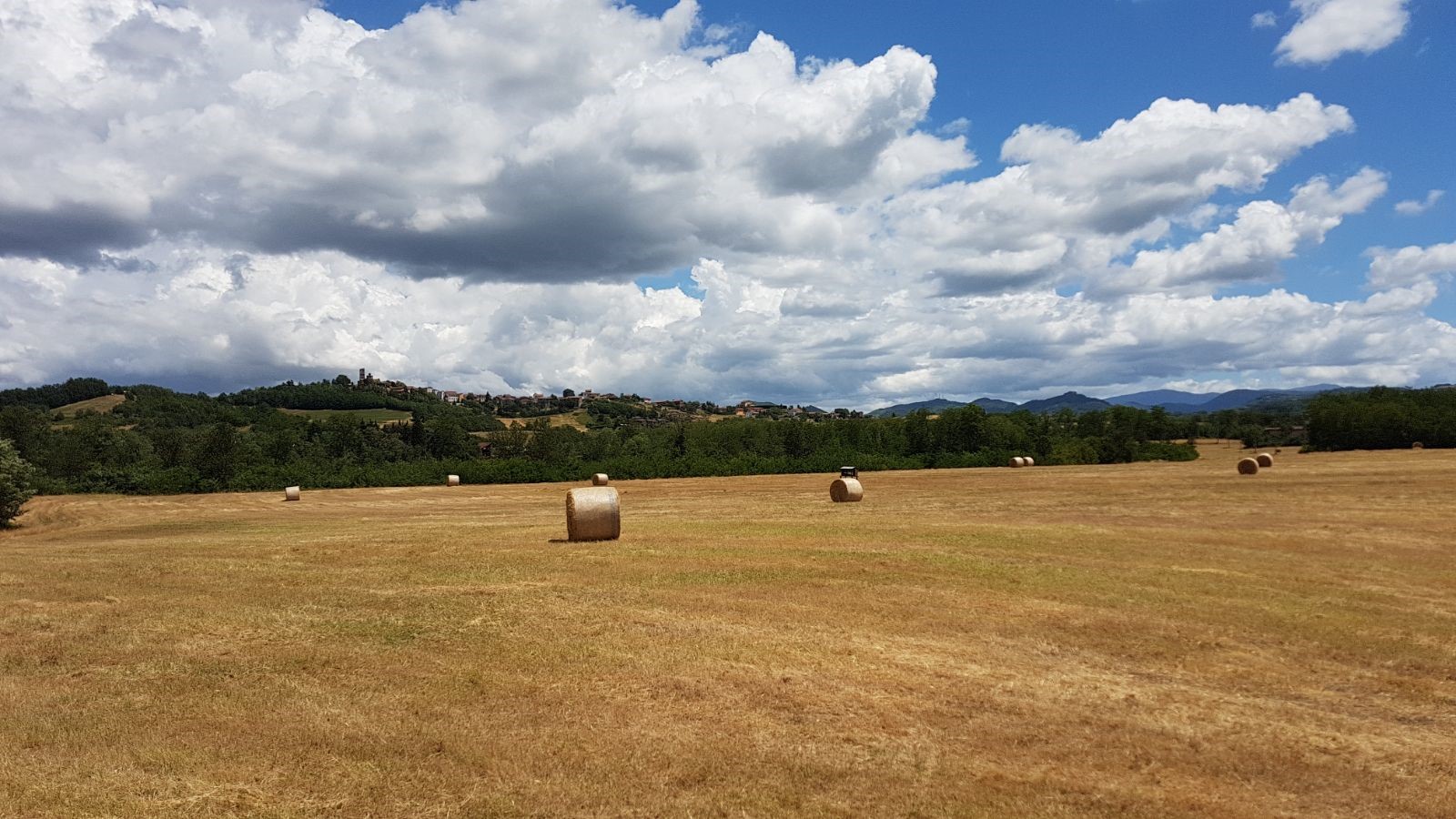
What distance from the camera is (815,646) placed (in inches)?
455

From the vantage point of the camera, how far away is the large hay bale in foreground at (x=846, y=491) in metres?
36.9

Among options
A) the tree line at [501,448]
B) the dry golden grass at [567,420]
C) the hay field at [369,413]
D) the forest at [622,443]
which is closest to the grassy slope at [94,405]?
the tree line at [501,448]

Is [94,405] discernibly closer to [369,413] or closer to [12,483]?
[369,413]

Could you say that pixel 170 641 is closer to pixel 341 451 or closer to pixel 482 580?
pixel 482 580

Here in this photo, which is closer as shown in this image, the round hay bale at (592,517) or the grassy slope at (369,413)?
the round hay bale at (592,517)

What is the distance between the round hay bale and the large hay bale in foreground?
51.3 feet

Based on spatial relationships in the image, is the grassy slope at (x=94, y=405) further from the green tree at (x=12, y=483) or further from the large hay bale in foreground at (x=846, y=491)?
the large hay bale in foreground at (x=846, y=491)

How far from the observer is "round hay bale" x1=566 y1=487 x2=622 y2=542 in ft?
75.9

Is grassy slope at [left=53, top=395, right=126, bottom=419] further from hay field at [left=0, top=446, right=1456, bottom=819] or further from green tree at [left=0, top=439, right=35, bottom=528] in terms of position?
hay field at [left=0, top=446, right=1456, bottom=819]

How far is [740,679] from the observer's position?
1010 cm

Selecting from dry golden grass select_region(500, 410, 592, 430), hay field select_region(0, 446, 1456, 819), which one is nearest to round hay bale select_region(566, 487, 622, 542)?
hay field select_region(0, 446, 1456, 819)

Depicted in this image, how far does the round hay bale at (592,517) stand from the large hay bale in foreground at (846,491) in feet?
51.3

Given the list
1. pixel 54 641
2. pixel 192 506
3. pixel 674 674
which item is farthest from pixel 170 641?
pixel 192 506

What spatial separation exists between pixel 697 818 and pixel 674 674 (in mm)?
3532
